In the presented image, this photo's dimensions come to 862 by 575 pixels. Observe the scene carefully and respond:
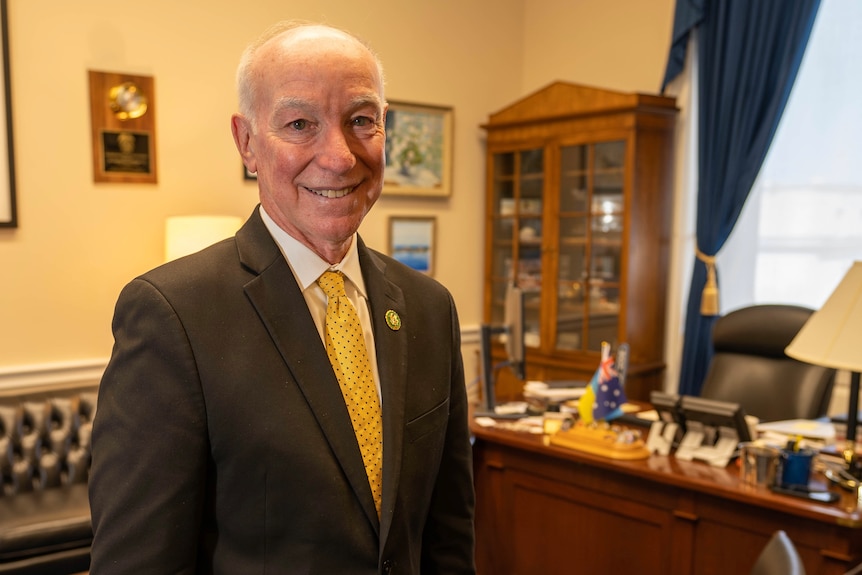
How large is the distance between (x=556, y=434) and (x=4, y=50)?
2.86 m

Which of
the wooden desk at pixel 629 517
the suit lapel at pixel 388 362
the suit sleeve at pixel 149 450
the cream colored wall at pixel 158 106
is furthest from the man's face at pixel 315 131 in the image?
the cream colored wall at pixel 158 106

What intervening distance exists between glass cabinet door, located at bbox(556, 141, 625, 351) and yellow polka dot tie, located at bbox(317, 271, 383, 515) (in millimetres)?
3285

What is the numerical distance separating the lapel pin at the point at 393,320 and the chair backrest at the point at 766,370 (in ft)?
8.38

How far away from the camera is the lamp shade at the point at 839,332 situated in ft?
6.93

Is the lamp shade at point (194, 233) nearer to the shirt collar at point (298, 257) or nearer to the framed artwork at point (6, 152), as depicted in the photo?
the framed artwork at point (6, 152)

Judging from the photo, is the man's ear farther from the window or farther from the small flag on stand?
the window

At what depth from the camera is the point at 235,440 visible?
3.16 ft

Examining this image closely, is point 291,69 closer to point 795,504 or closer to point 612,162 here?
point 795,504

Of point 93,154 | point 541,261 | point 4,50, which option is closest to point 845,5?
point 541,261

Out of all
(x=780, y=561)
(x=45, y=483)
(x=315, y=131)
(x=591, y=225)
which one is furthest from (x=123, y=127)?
(x=780, y=561)

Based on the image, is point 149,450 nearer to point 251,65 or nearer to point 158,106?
point 251,65

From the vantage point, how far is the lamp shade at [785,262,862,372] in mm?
2113

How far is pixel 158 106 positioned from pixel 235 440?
3180 mm

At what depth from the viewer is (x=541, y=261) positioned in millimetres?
4555
